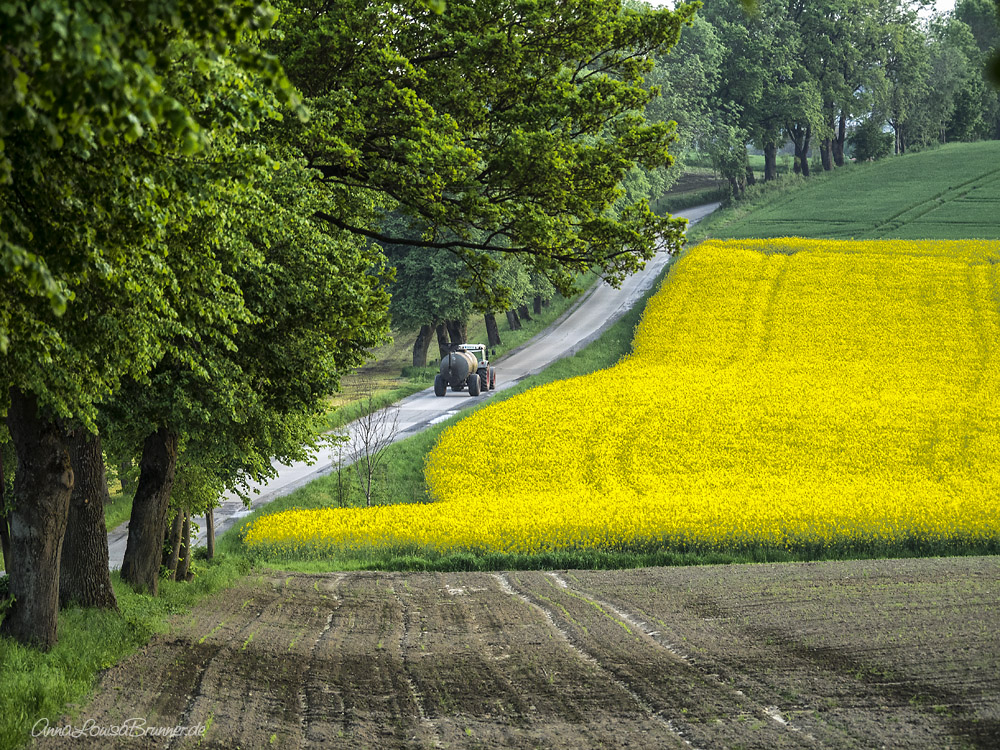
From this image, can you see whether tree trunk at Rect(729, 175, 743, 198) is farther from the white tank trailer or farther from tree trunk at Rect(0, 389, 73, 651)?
tree trunk at Rect(0, 389, 73, 651)

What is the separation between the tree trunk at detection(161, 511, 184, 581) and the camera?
59.6ft

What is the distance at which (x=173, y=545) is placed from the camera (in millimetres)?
18266

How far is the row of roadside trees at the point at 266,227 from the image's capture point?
271 inches

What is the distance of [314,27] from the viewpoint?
13.9 metres

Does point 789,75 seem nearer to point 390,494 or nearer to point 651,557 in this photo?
point 390,494

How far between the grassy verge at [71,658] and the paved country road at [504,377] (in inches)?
275

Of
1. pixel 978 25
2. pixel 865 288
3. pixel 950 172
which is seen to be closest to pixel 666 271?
pixel 865 288

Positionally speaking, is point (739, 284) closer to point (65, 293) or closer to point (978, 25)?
point (65, 293)

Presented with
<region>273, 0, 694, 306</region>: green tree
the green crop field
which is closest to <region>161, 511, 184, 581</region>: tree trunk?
<region>273, 0, 694, 306</region>: green tree

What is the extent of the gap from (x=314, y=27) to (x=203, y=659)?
9.12 metres

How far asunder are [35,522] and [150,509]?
4.35 meters

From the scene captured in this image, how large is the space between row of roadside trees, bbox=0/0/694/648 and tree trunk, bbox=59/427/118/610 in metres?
0.03

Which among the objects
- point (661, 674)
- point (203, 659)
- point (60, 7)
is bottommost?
point (661, 674)

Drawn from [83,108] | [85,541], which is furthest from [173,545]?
[83,108]
